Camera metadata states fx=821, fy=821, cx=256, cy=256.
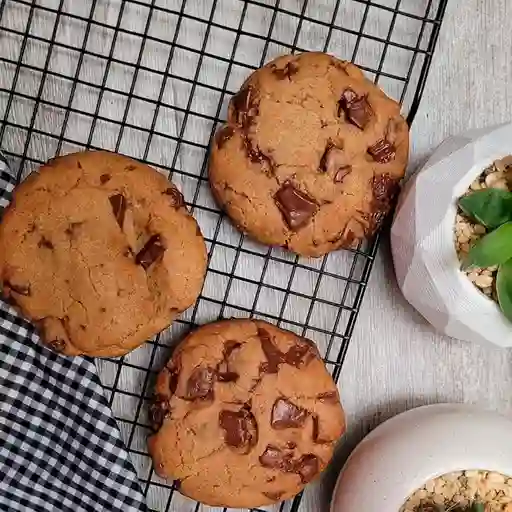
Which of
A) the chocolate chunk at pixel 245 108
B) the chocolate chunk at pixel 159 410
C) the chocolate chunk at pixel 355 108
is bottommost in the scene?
the chocolate chunk at pixel 159 410

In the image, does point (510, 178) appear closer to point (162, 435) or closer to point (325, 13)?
point (325, 13)

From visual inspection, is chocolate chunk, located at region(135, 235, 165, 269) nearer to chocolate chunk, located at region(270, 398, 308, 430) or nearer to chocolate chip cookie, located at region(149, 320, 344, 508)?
chocolate chip cookie, located at region(149, 320, 344, 508)

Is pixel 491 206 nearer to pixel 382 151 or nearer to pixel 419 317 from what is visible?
pixel 382 151

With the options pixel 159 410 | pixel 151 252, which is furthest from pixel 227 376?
pixel 151 252

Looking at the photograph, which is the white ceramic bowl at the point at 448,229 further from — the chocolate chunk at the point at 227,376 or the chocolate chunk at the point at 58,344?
the chocolate chunk at the point at 58,344

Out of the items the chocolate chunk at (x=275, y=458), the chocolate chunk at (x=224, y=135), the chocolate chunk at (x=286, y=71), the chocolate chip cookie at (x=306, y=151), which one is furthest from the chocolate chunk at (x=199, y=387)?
the chocolate chunk at (x=286, y=71)

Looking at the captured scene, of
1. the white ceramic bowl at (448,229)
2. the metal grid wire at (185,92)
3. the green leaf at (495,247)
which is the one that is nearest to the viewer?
the green leaf at (495,247)

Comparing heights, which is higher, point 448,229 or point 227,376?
point 448,229
